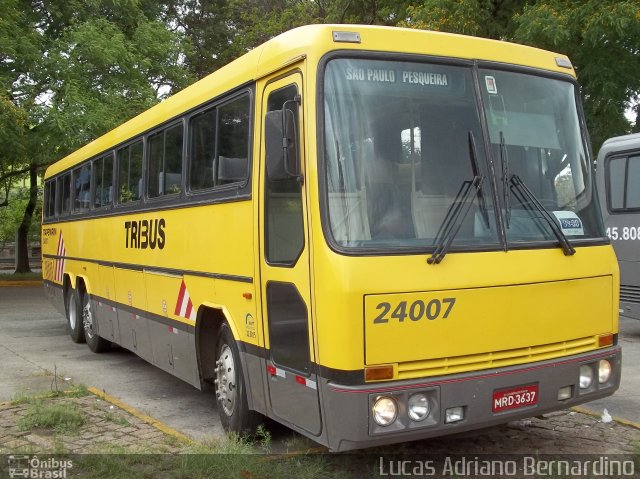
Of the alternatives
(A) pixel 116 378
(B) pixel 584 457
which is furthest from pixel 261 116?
(A) pixel 116 378

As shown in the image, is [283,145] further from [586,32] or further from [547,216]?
[586,32]

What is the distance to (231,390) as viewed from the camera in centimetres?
616

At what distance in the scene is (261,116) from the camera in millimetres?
5629

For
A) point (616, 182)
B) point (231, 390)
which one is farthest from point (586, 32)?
point (231, 390)

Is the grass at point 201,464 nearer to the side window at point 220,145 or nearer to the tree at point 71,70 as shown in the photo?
the side window at point 220,145

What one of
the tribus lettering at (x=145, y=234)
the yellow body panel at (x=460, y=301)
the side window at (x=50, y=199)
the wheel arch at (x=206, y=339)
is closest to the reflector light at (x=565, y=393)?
the yellow body panel at (x=460, y=301)

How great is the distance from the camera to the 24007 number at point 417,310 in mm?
4539

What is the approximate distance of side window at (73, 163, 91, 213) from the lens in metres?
11.4

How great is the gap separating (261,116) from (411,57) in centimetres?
124

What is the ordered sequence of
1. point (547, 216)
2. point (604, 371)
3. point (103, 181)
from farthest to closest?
point (103, 181) < point (604, 371) < point (547, 216)

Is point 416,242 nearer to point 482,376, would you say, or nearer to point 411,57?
point 482,376

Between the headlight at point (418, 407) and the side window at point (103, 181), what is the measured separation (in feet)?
21.1

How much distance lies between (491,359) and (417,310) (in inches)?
26.3

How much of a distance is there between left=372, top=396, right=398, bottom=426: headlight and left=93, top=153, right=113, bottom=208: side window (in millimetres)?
6399
